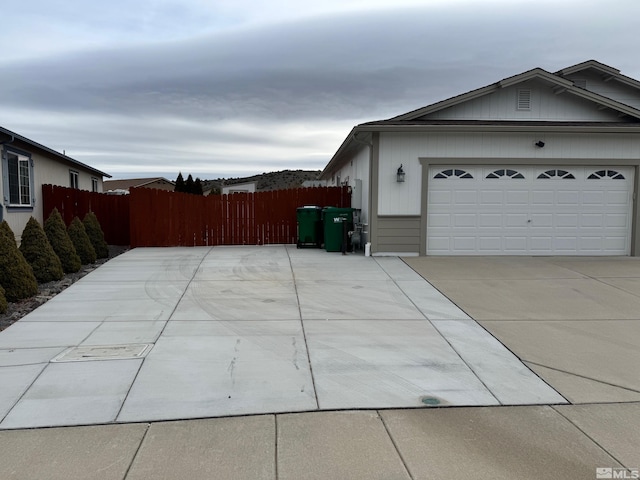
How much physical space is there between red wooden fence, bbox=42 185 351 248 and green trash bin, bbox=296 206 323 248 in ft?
4.04

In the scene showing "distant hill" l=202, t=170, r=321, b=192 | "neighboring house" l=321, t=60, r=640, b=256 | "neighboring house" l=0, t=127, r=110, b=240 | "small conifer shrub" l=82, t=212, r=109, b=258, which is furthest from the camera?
"distant hill" l=202, t=170, r=321, b=192

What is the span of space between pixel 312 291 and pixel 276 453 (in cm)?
509

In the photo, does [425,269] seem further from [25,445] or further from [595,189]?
[25,445]

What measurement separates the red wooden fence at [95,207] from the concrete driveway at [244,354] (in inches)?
300

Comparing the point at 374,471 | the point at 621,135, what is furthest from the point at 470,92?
the point at 374,471

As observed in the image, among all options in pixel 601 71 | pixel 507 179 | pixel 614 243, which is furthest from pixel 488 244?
pixel 601 71

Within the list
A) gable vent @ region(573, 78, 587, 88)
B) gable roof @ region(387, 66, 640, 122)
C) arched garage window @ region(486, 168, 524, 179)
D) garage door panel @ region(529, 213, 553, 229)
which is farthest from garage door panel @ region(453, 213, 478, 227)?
gable vent @ region(573, 78, 587, 88)

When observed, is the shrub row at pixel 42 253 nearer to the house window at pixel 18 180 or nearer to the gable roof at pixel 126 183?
the house window at pixel 18 180

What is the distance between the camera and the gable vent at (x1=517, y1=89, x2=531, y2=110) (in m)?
12.9

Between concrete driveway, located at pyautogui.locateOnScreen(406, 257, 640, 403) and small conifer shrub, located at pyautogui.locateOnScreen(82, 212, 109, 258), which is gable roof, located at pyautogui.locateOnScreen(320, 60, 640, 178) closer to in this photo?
concrete driveway, located at pyautogui.locateOnScreen(406, 257, 640, 403)

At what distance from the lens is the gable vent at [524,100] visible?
12906mm

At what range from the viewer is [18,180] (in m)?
13.4

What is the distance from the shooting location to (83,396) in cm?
432

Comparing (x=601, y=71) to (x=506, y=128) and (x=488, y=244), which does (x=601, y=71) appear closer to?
(x=506, y=128)
